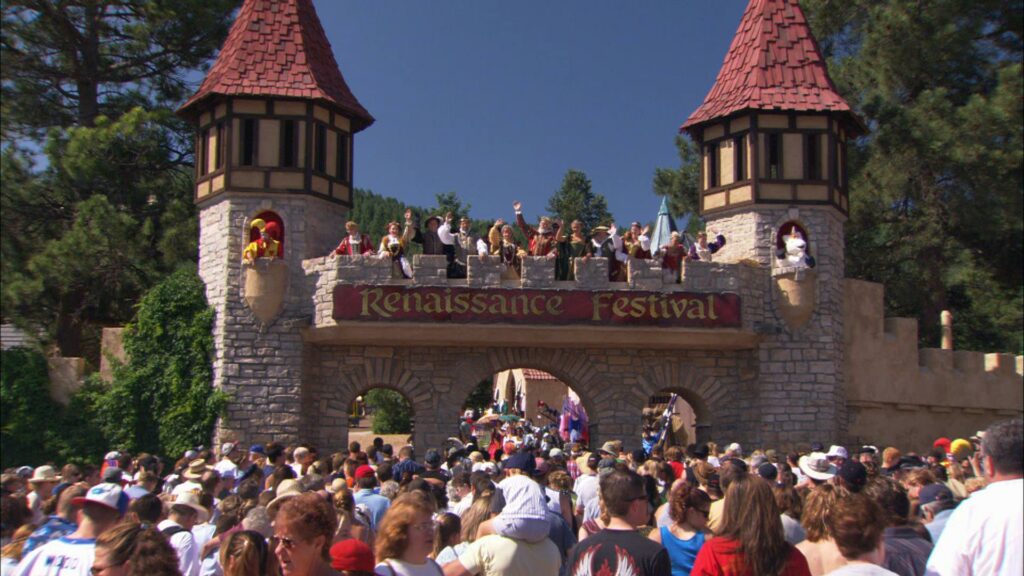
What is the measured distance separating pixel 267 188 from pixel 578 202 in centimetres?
3665

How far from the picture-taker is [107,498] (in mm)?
5441

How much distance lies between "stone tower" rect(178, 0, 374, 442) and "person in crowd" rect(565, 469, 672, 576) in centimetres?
1409

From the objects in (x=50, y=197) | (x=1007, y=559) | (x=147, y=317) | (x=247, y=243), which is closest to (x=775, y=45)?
(x=247, y=243)

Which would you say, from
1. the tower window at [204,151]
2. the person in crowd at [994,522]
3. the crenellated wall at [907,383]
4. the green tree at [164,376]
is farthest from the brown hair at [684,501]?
the tower window at [204,151]

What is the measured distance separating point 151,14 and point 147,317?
9.24 m

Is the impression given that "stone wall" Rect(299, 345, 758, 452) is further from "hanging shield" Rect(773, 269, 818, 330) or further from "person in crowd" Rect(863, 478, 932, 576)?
"person in crowd" Rect(863, 478, 932, 576)

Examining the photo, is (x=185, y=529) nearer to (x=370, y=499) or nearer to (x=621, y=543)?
(x=370, y=499)

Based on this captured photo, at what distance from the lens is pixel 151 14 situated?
25.3 metres

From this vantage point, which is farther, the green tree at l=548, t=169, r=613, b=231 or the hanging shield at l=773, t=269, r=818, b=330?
the green tree at l=548, t=169, r=613, b=231

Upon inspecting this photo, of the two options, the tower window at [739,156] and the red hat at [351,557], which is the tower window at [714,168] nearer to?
the tower window at [739,156]

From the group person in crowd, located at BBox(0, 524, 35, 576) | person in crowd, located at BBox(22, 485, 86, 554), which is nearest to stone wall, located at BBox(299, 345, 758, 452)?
person in crowd, located at BBox(22, 485, 86, 554)

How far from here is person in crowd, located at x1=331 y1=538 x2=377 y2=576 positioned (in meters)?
4.69

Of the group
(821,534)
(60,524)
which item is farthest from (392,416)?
(821,534)

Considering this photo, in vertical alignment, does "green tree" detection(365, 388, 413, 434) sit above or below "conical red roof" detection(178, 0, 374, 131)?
below
